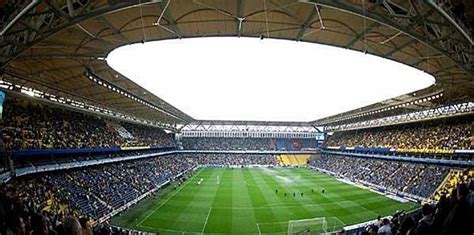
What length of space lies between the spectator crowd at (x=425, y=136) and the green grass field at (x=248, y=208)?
865cm

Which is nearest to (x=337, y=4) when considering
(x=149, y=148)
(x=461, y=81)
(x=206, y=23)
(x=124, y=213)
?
(x=206, y=23)

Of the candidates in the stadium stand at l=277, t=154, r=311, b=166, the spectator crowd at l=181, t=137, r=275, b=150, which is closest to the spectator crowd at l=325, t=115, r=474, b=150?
the stadium stand at l=277, t=154, r=311, b=166

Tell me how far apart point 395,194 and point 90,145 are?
3057 centimetres

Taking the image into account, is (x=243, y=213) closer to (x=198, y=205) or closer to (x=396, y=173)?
(x=198, y=205)

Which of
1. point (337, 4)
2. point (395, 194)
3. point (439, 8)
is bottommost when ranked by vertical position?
point (395, 194)

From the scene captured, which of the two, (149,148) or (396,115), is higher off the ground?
(396,115)

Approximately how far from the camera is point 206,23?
11789 mm

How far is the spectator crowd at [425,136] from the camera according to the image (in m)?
34.3

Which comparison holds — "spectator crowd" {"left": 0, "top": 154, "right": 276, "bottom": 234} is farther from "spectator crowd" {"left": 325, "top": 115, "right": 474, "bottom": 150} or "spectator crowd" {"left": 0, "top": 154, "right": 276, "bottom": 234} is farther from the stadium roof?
"spectator crowd" {"left": 325, "top": 115, "right": 474, "bottom": 150}

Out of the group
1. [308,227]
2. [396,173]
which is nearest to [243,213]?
[308,227]

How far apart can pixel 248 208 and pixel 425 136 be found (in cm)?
2513

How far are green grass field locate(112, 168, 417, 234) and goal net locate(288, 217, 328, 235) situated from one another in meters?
0.33

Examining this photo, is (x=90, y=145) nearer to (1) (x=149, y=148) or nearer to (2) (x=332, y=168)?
(1) (x=149, y=148)

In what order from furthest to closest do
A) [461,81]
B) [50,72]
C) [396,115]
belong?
[396,115] < [461,81] < [50,72]
